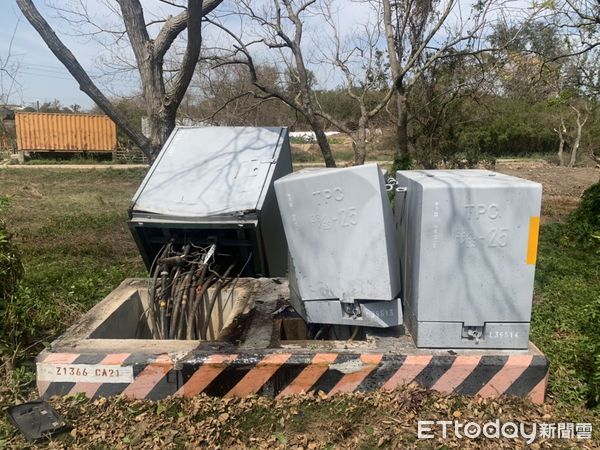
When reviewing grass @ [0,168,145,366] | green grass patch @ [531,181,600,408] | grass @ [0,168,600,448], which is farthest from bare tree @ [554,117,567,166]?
grass @ [0,168,600,448]

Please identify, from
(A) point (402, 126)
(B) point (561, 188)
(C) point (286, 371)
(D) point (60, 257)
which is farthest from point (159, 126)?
(B) point (561, 188)

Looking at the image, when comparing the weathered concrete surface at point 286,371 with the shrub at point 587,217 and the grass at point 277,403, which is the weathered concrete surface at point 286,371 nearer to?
the grass at point 277,403

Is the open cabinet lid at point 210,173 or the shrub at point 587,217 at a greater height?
the open cabinet lid at point 210,173

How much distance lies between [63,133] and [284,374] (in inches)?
A: 1139

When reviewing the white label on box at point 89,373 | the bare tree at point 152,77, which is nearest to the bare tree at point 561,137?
the bare tree at point 152,77

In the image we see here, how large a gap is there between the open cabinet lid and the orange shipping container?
2613cm

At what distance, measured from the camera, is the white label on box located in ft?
9.55

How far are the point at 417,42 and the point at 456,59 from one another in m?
2.57

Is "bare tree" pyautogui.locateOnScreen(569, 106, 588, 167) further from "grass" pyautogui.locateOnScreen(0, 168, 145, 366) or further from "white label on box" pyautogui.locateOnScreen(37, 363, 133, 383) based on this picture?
"white label on box" pyautogui.locateOnScreen(37, 363, 133, 383)

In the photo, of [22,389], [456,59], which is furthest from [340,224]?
[456,59]

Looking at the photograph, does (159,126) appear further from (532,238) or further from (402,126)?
(402,126)

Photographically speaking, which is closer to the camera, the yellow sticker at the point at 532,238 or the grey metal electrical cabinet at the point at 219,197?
the yellow sticker at the point at 532,238

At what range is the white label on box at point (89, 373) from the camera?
9.55 feet

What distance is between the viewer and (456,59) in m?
11.1
